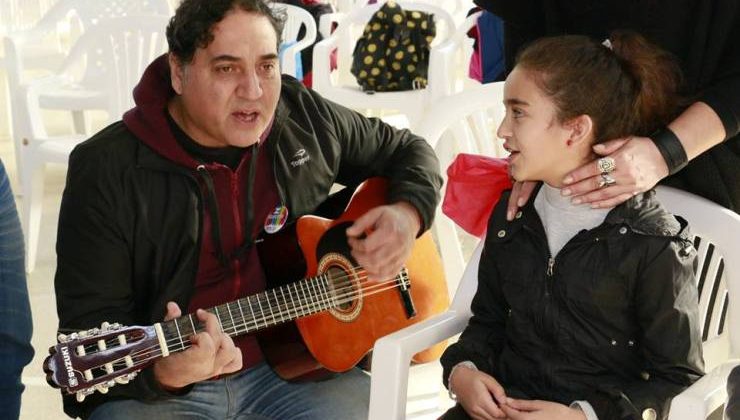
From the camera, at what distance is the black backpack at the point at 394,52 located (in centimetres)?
443

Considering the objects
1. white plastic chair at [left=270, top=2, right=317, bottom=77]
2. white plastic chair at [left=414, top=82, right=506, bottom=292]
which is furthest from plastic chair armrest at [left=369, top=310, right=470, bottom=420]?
white plastic chair at [left=270, top=2, right=317, bottom=77]

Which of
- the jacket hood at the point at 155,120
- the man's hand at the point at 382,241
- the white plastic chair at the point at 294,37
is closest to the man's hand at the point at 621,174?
the man's hand at the point at 382,241

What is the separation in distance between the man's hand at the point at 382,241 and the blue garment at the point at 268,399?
0.23 meters

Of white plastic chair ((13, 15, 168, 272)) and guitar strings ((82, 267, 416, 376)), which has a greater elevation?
guitar strings ((82, 267, 416, 376))

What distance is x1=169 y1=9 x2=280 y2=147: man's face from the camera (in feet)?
6.10

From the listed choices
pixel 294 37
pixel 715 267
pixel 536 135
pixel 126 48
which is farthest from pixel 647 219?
pixel 294 37

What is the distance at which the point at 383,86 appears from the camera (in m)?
4.48

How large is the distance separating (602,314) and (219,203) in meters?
0.70

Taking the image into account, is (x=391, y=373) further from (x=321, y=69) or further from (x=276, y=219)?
(x=321, y=69)

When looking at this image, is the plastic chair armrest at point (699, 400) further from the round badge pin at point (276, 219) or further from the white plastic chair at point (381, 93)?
the white plastic chair at point (381, 93)

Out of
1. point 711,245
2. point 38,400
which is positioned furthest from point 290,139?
point 38,400

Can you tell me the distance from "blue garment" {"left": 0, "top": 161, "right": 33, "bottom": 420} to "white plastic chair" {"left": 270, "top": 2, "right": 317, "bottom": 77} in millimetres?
3259

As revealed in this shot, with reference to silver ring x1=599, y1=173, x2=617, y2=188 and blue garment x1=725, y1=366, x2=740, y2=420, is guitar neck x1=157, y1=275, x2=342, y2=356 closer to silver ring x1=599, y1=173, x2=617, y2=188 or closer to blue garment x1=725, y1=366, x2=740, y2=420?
silver ring x1=599, y1=173, x2=617, y2=188

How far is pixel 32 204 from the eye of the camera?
14.1ft
